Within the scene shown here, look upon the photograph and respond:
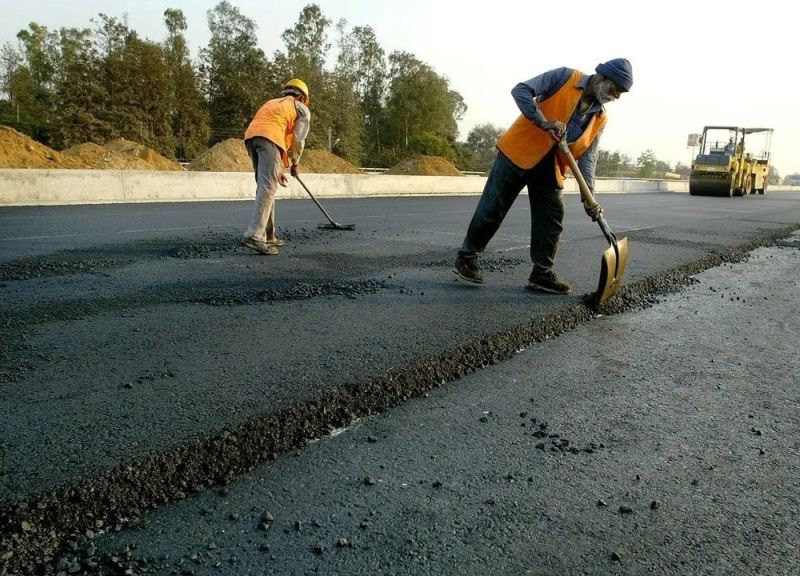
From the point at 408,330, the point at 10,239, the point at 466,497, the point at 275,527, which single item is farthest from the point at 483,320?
the point at 10,239

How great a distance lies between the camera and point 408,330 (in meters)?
3.57

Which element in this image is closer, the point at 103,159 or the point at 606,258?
the point at 606,258

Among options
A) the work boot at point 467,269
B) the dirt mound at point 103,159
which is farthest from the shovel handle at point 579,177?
the dirt mound at point 103,159

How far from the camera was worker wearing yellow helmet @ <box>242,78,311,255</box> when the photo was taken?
6074 mm

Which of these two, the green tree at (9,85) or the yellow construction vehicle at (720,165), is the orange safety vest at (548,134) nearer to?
the yellow construction vehicle at (720,165)

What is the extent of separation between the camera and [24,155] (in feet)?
56.5

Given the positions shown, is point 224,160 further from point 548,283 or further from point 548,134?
point 548,134

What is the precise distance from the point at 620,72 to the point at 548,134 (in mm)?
620

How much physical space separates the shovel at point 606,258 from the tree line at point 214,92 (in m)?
40.6

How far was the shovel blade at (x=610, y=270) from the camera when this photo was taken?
169 inches

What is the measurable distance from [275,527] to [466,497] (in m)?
0.58

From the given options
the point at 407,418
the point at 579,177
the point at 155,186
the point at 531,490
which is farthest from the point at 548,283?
the point at 155,186

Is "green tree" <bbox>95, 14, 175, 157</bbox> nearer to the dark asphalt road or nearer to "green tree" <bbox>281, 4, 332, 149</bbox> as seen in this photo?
"green tree" <bbox>281, 4, 332, 149</bbox>

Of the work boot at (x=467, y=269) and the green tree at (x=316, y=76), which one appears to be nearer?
the work boot at (x=467, y=269)
